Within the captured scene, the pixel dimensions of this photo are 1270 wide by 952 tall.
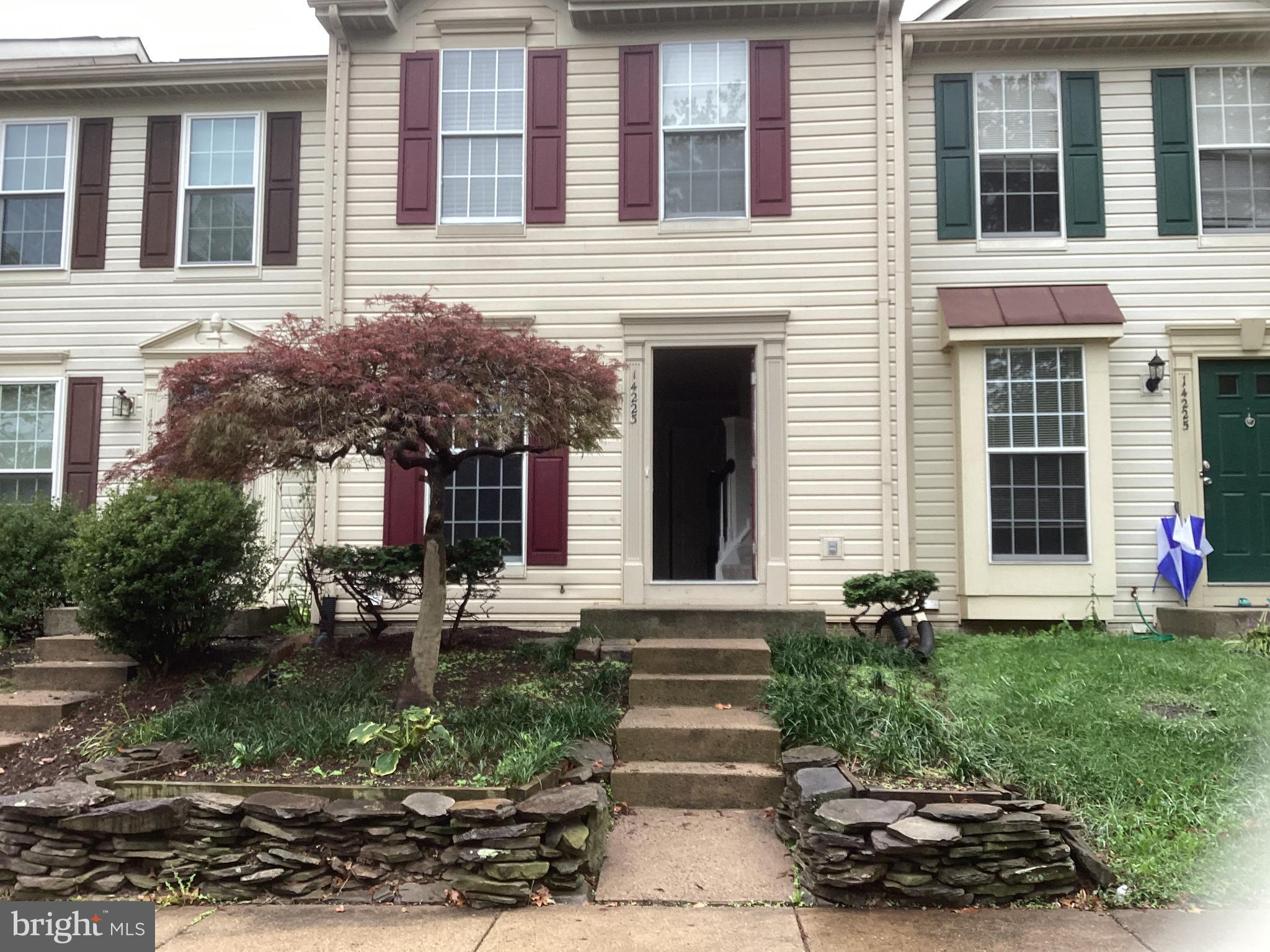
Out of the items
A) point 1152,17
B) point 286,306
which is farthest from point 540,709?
point 1152,17

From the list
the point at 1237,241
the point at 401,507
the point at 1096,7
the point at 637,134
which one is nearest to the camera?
the point at 401,507

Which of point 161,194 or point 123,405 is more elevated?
point 161,194

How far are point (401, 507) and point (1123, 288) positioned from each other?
6.95 m

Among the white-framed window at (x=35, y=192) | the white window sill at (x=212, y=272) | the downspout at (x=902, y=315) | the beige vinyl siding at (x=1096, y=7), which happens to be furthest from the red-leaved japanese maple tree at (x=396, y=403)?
the beige vinyl siding at (x=1096, y=7)

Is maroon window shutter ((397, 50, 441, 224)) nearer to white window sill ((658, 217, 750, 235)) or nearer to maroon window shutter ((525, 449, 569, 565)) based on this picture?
white window sill ((658, 217, 750, 235))

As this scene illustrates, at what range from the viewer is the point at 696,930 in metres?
3.53

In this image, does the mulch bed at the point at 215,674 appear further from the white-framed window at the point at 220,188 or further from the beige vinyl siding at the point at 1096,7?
the beige vinyl siding at the point at 1096,7

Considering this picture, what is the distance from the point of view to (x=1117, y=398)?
27.0ft

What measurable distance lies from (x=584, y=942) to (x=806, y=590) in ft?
14.8

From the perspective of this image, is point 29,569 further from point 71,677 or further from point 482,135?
point 482,135

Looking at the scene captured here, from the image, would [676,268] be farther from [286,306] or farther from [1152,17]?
[1152,17]

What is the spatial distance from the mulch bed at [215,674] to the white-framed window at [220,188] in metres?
4.33

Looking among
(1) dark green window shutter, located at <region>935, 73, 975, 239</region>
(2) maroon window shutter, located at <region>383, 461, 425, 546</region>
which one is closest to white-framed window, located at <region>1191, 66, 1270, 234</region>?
(1) dark green window shutter, located at <region>935, 73, 975, 239</region>

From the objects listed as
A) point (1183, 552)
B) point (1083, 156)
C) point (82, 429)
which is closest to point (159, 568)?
point (82, 429)
